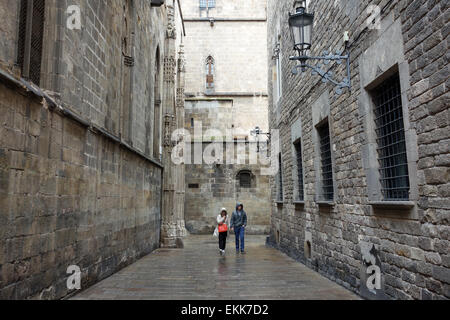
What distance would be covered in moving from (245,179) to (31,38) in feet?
50.4

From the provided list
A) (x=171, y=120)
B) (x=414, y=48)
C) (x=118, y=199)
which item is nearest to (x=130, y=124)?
(x=118, y=199)

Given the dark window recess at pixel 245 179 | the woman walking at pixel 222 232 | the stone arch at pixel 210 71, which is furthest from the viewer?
the stone arch at pixel 210 71

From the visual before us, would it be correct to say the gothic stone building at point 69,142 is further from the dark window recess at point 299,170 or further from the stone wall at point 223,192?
the stone wall at point 223,192

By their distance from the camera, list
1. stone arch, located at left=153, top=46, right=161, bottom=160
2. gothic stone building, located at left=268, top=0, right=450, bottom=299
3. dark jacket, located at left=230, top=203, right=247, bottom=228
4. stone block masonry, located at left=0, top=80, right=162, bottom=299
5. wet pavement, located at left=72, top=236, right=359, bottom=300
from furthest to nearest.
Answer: stone arch, located at left=153, top=46, right=161, bottom=160 → dark jacket, located at left=230, top=203, right=247, bottom=228 → wet pavement, located at left=72, top=236, right=359, bottom=300 → stone block masonry, located at left=0, top=80, right=162, bottom=299 → gothic stone building, located at left=268, top=0, right=450, bottom=299

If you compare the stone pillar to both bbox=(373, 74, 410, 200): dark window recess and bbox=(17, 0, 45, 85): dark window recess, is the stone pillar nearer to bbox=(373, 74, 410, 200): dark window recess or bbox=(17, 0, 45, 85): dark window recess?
bbox=(17, 0, 45, 85): dark window recess

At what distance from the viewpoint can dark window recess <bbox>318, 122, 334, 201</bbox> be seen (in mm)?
6968

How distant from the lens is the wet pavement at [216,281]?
17.0 feet

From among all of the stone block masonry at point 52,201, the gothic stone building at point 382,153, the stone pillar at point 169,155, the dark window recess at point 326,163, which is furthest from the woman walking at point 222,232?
the dark window recess at point 326,163

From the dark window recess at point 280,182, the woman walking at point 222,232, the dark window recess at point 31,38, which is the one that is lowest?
the woman walking at point 222,232

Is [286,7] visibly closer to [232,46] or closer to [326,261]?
[326,261]

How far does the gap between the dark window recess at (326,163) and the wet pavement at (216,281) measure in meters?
1.64

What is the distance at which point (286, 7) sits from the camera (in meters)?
10.1

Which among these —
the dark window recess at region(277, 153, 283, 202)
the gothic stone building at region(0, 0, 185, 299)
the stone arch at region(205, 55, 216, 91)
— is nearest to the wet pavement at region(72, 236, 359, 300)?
the gothic stone building at region(0, 0, 185, 299)

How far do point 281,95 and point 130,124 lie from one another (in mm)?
5009
